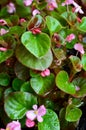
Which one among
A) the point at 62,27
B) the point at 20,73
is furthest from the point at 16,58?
the point at 62,27

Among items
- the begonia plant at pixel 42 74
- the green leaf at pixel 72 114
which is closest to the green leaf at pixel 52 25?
the begonia plant at pixel 42 74

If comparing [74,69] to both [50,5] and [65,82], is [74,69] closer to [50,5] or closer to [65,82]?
[65,82]

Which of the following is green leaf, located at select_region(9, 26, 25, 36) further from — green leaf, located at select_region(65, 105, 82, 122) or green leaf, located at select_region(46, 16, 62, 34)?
green leaf, located at select_region(65, 105, 82, 122)

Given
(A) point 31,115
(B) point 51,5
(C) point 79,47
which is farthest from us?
(B) point 51,5

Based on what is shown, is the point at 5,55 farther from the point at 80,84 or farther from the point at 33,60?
the point at 80,84

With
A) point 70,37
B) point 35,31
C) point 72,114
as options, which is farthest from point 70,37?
point 72,114

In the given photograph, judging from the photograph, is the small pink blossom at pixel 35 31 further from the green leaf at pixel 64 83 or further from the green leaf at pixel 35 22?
the green leaf at pixel 64 83

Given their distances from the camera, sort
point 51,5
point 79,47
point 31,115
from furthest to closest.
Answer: point 51,5
point 79,47
point 31,115

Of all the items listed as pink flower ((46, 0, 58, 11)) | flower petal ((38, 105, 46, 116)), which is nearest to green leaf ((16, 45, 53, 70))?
flower petal ((38, 105, 46, 116))
